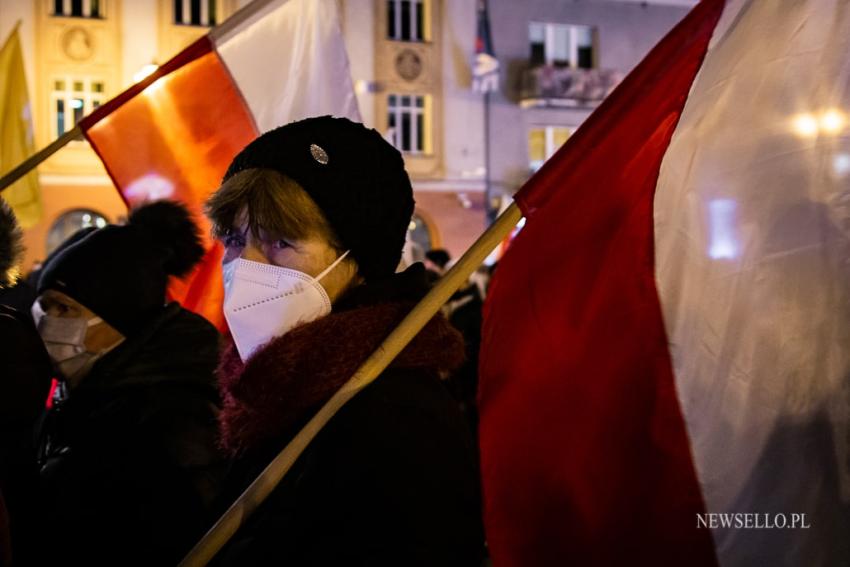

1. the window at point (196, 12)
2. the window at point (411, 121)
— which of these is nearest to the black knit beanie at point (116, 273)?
the window at point (196, 12)

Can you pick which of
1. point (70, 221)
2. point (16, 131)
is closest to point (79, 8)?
point (70, 221)

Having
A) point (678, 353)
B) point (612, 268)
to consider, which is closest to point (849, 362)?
point (678, 353)

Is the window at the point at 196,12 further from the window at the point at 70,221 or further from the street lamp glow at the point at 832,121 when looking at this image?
the street lamp glow at the point at 832,121

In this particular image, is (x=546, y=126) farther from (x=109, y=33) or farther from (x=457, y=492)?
(x=457, y=492)

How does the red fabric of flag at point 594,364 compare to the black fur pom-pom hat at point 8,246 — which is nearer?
the red fabric of flag at point 594,364

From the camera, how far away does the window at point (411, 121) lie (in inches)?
976

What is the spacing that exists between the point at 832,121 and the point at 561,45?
26.2 m

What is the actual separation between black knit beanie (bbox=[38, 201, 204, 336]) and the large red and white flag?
4.36 ft

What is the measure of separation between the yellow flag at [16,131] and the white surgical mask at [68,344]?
2.95 metres

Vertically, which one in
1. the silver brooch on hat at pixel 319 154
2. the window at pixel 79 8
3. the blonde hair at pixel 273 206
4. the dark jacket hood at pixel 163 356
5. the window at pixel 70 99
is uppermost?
the window at pixel 79 8

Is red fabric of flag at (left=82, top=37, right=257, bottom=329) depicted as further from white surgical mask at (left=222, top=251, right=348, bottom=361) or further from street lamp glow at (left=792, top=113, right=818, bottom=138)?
street lamp glow at (left=792, top=113, right=818, bottom=138)

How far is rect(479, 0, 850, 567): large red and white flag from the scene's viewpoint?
2125 mm

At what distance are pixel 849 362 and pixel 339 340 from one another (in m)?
1.15

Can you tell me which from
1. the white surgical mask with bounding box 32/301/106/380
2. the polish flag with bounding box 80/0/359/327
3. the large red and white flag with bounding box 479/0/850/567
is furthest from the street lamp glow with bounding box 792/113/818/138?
the polish flag with bounding box 80/0/359/327
